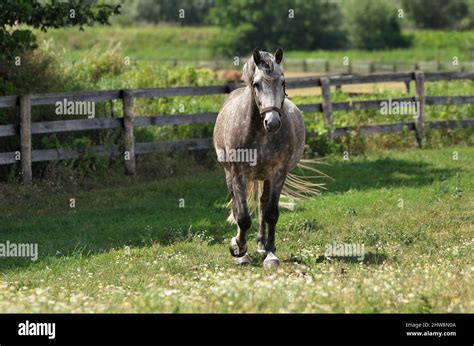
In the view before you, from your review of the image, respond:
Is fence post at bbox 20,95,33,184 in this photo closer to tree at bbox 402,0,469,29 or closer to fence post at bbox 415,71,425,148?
fence post at bbox 415,71,425,148

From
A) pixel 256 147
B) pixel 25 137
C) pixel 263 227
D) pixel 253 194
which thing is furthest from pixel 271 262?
pixel 25 137

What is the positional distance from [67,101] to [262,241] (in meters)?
6.48

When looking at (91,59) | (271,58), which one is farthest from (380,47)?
(271,58)

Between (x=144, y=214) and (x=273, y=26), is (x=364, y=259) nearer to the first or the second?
(x=144, y=214)

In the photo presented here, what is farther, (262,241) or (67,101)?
(67,101)

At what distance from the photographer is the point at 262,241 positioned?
11.4 metres

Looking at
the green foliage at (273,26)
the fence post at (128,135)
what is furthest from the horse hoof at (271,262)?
the green foliage at (273,26)

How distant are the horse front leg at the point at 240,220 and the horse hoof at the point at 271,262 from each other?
0.33m

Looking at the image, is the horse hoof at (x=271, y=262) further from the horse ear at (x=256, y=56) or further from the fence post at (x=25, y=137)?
the fence post at (x=25, y=137)

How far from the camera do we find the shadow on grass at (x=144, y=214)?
12.1 metres

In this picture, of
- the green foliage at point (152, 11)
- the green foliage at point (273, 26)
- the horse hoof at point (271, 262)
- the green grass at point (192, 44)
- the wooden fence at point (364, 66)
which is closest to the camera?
the horse hoof at point (271, 262)

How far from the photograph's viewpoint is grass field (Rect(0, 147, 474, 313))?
7.81m
